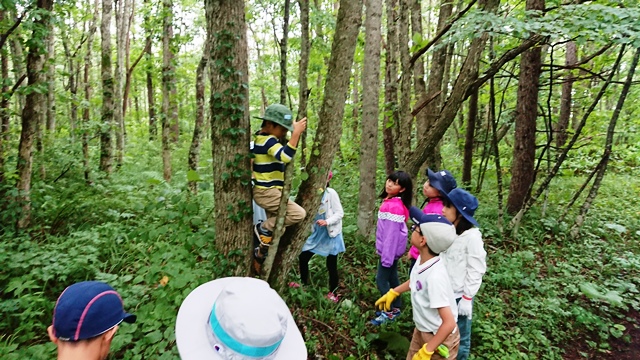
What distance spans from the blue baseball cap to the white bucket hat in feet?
1.00

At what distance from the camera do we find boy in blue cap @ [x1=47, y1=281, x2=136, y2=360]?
1.43m

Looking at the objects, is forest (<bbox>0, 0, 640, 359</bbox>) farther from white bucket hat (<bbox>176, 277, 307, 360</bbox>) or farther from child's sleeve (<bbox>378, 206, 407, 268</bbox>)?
white bucket hat (<bbox>176, 277, 307, 360</bbox>)

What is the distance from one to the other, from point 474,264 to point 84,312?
2.96 meters

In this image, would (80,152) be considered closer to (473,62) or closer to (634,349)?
(473,62)

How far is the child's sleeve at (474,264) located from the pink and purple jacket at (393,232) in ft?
3.16

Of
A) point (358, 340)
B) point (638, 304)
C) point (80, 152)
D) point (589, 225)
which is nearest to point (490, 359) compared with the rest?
point (358, 340)

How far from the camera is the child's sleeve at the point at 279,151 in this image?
3061mm

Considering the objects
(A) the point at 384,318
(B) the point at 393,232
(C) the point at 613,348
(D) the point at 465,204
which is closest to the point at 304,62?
(D) the point at 465,204

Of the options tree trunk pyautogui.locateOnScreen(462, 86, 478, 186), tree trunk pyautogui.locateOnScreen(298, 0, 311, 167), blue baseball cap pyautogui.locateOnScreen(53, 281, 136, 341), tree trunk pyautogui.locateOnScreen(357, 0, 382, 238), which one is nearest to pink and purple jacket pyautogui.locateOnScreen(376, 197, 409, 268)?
tree trunk pyautogui.locateOnScreen(298, 0, 311, 167)

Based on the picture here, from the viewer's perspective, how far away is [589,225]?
24.8 ft

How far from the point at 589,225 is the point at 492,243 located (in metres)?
2.75

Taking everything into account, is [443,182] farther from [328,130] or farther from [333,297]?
[333,297]

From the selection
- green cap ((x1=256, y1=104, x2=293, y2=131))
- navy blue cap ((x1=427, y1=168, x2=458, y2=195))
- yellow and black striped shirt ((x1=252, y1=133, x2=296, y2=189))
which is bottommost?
navy blue cap ((x1=427, y1=168, x2=458, y2=195))

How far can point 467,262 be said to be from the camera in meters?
3.18
